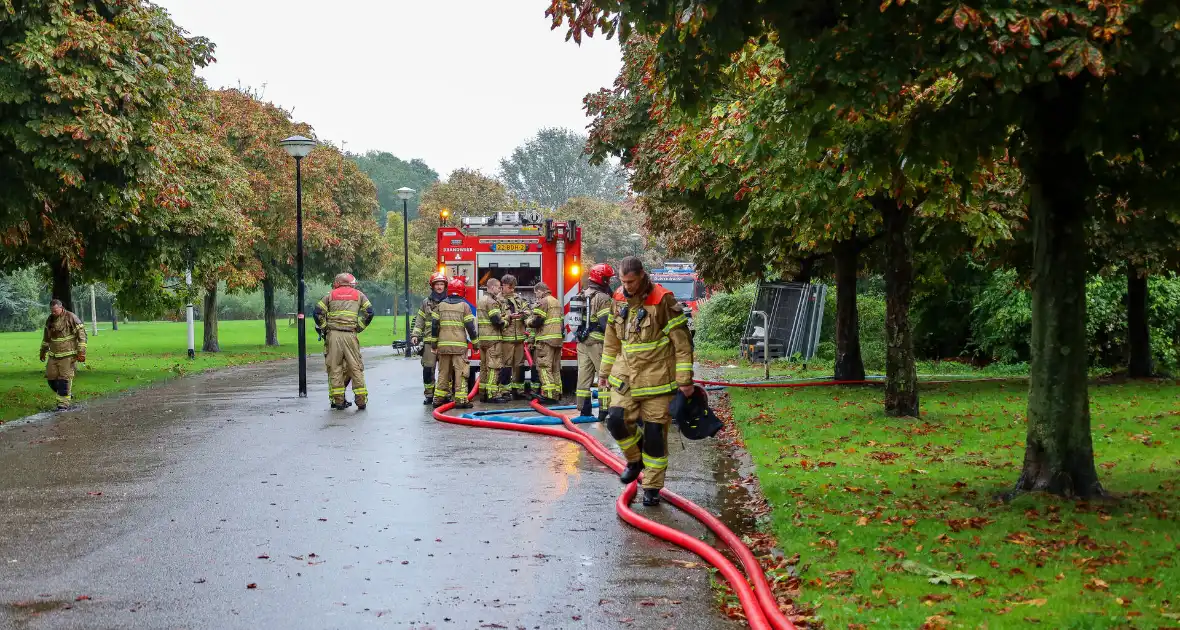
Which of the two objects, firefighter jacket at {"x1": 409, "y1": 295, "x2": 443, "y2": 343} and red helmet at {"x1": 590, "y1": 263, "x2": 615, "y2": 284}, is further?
firefighter jacket at {"x1": 409, "y1": 295, "x2": 443, "y2": 343}

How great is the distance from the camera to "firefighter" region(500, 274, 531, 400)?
17.1 metres

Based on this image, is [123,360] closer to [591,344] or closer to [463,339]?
[463,339]

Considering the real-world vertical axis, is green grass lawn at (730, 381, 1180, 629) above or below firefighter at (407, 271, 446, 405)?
below

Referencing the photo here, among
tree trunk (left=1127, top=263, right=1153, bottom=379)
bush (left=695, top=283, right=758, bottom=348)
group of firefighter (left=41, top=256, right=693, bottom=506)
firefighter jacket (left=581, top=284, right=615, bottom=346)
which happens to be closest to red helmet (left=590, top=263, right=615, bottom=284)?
group of firefighter (left=41, top=256, right=693, bottom=506)

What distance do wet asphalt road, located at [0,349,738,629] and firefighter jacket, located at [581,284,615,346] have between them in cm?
171

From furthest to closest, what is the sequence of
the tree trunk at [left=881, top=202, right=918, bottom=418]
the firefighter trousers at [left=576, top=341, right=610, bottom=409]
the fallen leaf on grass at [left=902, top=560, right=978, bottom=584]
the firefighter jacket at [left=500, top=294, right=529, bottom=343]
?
the firefighter jacket at [left=500, top=294, right=529, bottom=343] → the firefighter trousers at [left=576, top=341, right=610, bottom=409] → the tree trunk at [left=881, top=202, right=918, bottom=418] → the fallen leaf on grass at [left=902, top=560, right=978, bottom=584]

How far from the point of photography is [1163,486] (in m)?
9.13

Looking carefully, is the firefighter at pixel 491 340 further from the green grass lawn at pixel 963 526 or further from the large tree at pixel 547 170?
the large tree at pixel 547 170

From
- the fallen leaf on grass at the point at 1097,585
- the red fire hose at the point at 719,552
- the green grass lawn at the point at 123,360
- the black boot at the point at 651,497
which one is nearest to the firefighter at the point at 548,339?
the red fire hose at the point at 719,552

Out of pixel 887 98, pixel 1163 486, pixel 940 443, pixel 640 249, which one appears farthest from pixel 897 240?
pixel 640 249

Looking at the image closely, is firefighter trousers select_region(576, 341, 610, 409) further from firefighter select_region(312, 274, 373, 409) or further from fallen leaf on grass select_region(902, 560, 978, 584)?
fallen leaf on grass select_region(902, 560, 978, 584)

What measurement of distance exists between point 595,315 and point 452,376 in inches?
153

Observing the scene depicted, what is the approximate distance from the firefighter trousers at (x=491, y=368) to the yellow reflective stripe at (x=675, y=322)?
8424 mm

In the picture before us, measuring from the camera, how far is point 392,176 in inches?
4808
